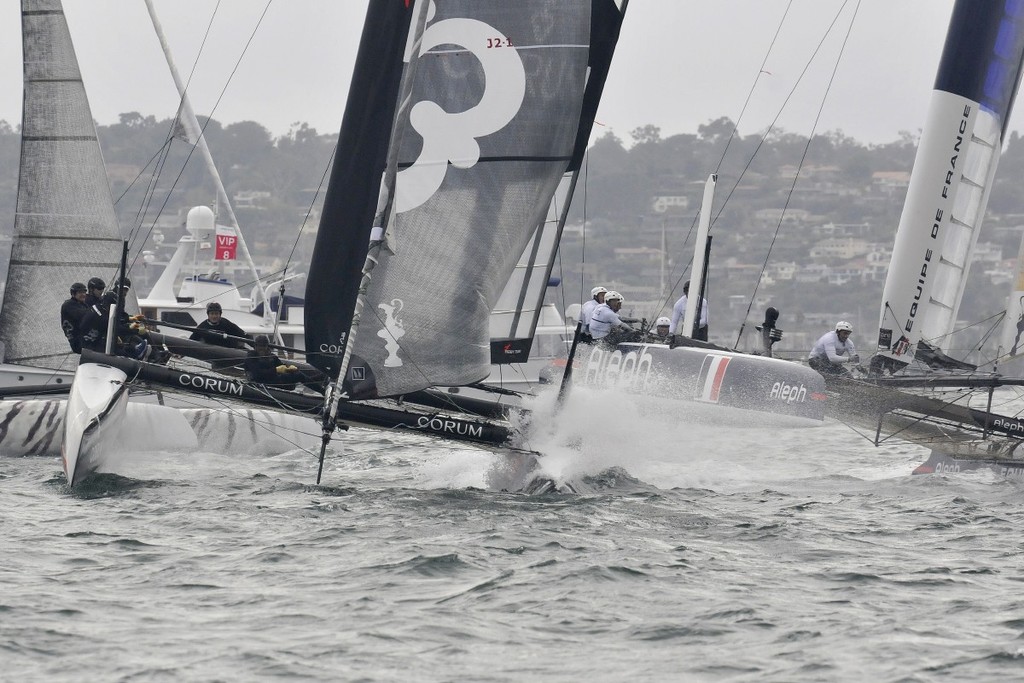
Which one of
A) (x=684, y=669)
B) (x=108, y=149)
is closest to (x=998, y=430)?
(x=684, y=669)

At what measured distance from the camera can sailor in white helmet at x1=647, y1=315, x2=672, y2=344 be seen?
450 inches

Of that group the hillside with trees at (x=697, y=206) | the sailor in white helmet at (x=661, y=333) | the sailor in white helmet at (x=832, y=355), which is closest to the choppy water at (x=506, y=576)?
the sailor in white helmet at (x=661, y=333)

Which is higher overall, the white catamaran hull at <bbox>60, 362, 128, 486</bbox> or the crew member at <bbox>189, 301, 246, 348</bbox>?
the crew member at <bbox>189, 301, 246, 348</bbox>

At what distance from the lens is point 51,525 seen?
7.66m

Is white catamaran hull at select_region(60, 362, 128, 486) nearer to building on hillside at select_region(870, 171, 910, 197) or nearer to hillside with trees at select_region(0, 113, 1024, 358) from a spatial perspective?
hillside with trees at select_region(0, 113, 1024, 358)

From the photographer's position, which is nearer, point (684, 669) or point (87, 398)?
point (684, 669)

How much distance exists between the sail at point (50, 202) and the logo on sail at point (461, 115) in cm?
498

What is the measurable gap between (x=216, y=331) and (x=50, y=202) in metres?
3.08

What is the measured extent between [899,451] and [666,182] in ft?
249

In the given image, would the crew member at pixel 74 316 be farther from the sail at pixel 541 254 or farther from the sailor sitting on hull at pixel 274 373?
the sail at pixel 541 254

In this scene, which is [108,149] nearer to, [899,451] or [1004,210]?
[1004,210]

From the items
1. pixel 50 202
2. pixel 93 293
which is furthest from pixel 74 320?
pixel 50 202

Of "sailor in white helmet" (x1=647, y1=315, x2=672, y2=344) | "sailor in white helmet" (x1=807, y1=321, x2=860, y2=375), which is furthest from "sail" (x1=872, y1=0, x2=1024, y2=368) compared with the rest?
"sailor in white helmet" (x1=647, y1=315, x2=672, y2=344)

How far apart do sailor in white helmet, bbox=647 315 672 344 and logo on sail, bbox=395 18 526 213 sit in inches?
126
